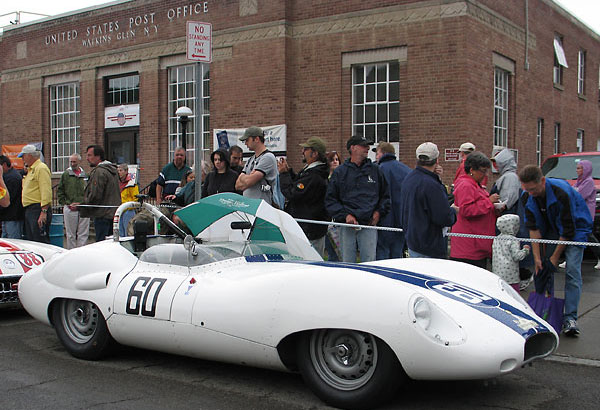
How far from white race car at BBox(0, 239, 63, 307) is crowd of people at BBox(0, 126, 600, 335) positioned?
43.6 inches

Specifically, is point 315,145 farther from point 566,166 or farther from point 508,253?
point 566,166

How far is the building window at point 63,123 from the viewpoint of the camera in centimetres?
2081

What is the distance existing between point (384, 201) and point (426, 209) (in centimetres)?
149

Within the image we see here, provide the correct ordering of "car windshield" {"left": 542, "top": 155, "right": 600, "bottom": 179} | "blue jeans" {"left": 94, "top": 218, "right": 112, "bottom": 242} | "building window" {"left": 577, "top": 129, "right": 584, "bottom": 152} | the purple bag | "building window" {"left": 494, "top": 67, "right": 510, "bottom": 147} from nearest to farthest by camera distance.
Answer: the purple bag, "blue jeans" {"left": 94, "top": 218, "right": 112, "bottom": 242}, "car windshield" {"left": 542, "top": 155, "right": 600, "bottom": 179}, "building window" {"left": 494, "top": 67, "right": 510, "bottom": 147}, "building window" {"left": 577, "top": 129, "right": 584, "bottom": 152}

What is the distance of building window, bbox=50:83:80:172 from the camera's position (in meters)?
20.8

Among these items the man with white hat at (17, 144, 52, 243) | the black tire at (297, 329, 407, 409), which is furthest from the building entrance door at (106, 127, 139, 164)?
the black tire at (297, 329, 407, 409)

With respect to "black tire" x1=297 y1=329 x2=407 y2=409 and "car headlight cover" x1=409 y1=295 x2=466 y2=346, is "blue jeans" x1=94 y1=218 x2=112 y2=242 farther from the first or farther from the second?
"car headlight cover" x1=409 y1=295 x2=466 y2=346

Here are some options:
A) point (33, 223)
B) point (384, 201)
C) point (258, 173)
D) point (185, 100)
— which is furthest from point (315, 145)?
point (185, 100)

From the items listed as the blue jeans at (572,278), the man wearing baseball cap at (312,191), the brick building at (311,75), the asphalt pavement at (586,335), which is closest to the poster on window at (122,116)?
the brick building at (311,75)

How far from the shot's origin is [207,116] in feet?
58.1

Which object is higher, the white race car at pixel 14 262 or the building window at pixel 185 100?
the building window at pixel 185 100

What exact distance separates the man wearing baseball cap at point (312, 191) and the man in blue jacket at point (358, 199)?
1.01 feet

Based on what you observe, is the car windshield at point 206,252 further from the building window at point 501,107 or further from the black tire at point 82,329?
the building window at point 501,107

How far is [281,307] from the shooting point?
13.3 feet
